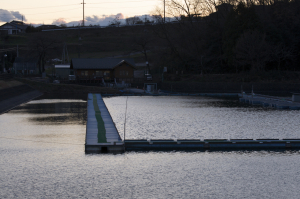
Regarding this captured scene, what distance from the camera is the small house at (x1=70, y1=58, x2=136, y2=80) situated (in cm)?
8681

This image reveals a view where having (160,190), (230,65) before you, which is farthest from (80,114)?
(230,65)

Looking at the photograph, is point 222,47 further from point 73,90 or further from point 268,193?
point 268,193

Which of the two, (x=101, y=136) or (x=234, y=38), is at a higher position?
(x=234, y=38)

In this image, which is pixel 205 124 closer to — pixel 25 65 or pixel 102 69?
pixel 102 69

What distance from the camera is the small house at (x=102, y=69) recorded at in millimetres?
86812

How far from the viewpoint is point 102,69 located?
8794cm

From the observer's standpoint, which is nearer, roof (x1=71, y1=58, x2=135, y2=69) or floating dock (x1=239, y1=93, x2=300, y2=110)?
floating dock (x1=239, y1=93, x2=300, y2=110)

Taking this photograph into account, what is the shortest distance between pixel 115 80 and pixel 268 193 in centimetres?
6706

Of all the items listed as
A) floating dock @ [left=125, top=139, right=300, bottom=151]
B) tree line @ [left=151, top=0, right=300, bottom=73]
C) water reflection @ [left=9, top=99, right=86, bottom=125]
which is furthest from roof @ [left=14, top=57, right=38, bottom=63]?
floating dock @ [left=125, top=139, right=300, bottom=151]

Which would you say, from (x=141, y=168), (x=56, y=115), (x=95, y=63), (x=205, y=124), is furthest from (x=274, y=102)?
(x=95, y=63)

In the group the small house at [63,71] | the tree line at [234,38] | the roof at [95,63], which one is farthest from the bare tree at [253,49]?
the small house at [63,71]

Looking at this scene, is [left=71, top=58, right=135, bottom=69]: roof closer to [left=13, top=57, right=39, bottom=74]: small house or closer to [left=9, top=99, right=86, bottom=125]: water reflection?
[left=13, top=57, right=39, bottom=74]: small house

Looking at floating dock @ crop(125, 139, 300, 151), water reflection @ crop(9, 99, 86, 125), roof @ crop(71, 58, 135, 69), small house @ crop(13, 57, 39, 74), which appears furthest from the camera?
small house @ crop(13, 57, 39, 74)

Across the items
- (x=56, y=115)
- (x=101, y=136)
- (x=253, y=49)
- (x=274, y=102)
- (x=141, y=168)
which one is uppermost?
(x=253, y=49)
